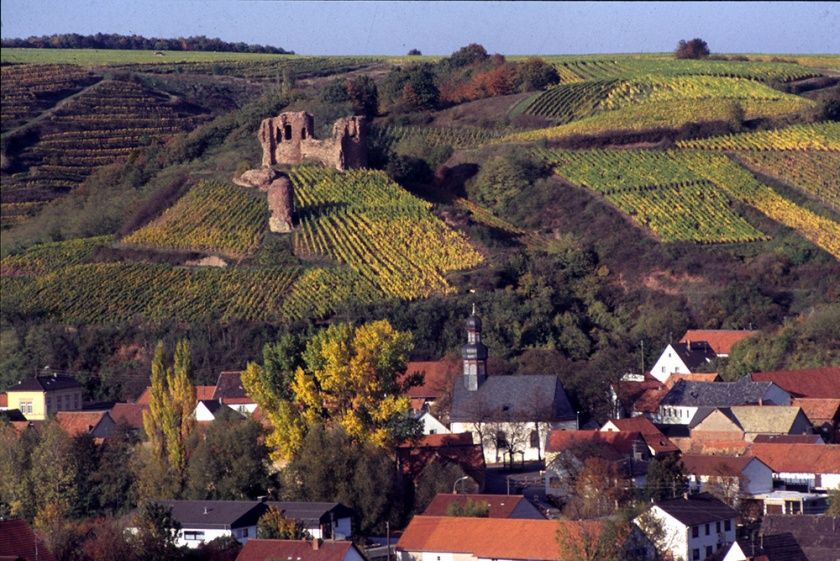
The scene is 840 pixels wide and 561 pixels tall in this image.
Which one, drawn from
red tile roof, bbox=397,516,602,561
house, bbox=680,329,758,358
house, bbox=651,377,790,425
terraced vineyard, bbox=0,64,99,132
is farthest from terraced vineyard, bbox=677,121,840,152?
red tile roof, bbox=397,516,602,561

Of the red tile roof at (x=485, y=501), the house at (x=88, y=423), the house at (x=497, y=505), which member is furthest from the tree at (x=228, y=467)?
the house at (x=88, y=423)

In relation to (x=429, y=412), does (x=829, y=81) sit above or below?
above

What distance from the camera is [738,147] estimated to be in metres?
88.1

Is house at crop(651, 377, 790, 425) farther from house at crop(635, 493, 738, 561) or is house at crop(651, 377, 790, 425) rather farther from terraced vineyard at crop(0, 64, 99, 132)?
terraced vineyard at crop(0, 64, 99, 132)

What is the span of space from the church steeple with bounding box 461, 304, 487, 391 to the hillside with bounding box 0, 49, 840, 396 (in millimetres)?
5239

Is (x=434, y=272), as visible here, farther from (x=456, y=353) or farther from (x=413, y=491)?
(x=413, y=491)

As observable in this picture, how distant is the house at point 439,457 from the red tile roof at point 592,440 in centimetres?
225

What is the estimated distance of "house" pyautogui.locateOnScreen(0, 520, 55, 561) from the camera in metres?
40.4

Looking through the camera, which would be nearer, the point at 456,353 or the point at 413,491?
the point at 413,491

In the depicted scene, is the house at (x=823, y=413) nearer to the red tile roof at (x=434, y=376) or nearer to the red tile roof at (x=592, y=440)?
the red tile roof at (x=592, y=440)

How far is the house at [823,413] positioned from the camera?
202 ft

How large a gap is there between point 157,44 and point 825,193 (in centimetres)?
4066

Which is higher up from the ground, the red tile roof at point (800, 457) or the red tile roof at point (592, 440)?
the red tile roof at point (800, 457)

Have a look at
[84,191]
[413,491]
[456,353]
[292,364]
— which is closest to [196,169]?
[84,191]
